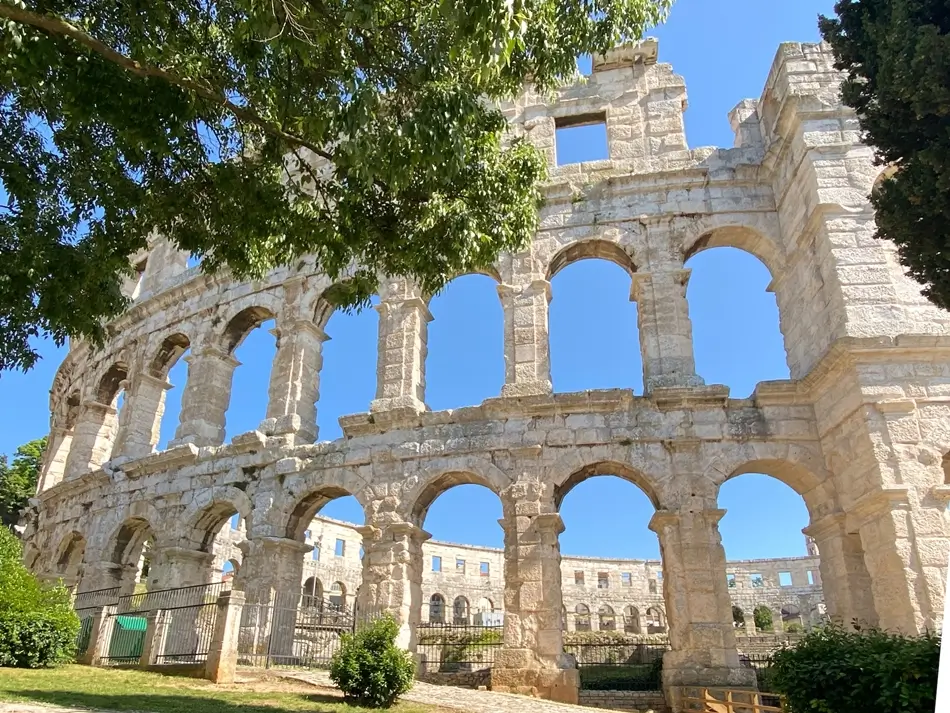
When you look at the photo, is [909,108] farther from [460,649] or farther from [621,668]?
[460,649]

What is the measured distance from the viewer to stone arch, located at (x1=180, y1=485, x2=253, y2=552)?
46.0 feet

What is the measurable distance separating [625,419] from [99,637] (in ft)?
32.2

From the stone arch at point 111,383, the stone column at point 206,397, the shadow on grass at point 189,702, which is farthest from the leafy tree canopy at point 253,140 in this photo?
the stone arch at point 111,383

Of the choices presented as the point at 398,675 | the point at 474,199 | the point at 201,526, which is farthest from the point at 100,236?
the point at 201,526

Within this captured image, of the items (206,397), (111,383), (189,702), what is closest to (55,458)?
(111,383)

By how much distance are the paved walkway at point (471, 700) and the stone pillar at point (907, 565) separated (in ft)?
13.2

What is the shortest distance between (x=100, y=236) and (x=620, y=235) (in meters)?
9.45

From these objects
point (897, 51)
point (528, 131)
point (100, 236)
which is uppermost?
point (528, 131)

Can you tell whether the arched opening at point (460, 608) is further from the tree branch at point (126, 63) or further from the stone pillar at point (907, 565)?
the tree branch at point (126, 63)

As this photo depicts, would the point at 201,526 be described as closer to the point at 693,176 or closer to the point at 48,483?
the point at 48,483

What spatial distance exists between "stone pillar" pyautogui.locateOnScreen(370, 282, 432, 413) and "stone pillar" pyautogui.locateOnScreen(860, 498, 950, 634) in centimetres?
771

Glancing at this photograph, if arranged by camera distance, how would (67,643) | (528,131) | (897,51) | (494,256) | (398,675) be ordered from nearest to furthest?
1. (897,51)
2. (494,256)
3. (398,675)
4. (67,643)
5. (528,131)

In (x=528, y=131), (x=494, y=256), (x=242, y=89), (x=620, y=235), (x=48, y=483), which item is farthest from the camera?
(x=48, y=483)

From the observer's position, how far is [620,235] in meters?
13.9
